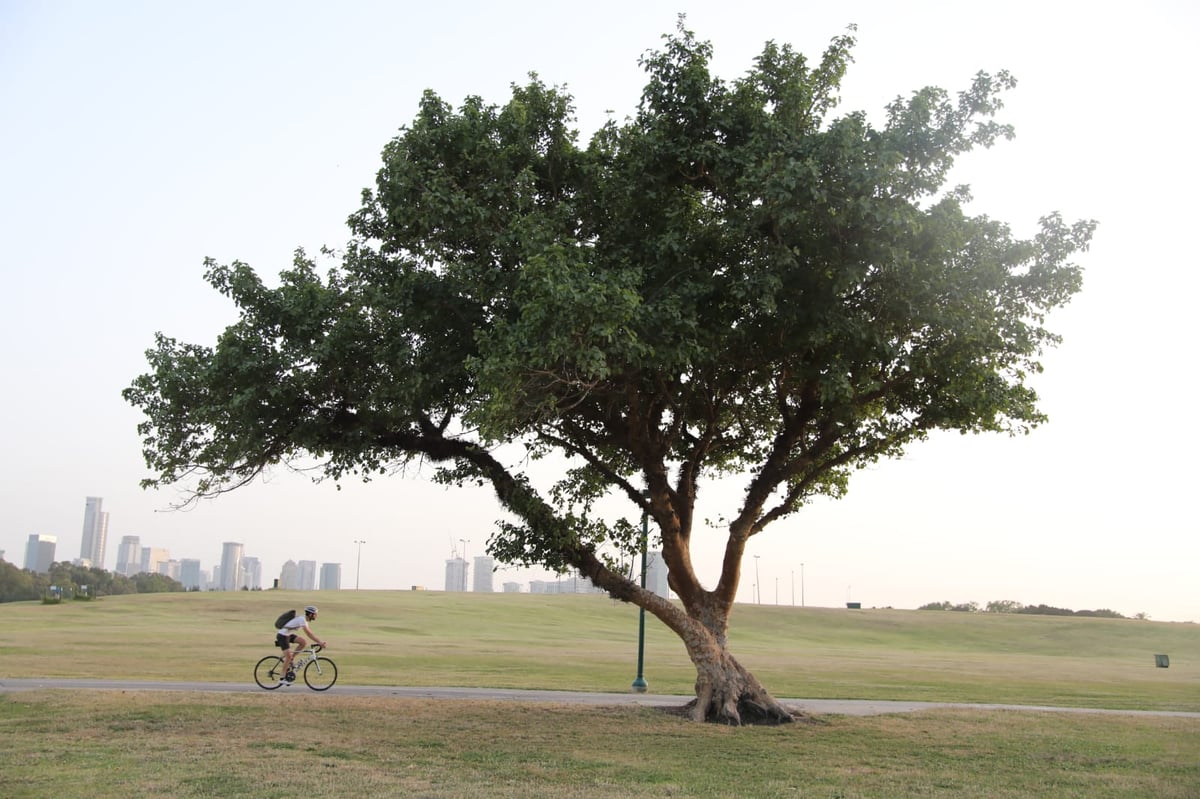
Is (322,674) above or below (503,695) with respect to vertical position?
above

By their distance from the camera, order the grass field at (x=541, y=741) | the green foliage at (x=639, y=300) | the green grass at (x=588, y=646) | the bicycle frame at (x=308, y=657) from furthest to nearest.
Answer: the green grass at (x=588, y=646)
the bicycle frame at (x=308, y=657)
the green foliage at (x=639, y=300)
the grass field at (x=541, y=741)

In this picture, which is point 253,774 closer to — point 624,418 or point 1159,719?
point 624,418

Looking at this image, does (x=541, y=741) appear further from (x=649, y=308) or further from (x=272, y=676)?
(x=272, y=676)

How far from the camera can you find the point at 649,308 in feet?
48.2

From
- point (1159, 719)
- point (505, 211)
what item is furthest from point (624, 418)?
point (1159, 719)

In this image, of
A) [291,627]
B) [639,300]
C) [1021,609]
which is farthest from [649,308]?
[1021,609]

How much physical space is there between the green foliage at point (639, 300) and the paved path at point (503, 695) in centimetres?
574

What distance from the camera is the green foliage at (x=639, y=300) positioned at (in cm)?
1493

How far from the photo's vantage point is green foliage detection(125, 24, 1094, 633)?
588 inches

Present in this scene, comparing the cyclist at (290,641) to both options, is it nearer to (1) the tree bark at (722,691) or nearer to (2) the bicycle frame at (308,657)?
(2) the bicycle frame at (308,657)

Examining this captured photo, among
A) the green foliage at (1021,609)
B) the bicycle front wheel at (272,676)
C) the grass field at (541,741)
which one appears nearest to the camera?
the grass field at (541,741)

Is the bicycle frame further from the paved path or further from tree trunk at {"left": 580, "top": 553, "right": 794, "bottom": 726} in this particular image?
tree trunk at {"left": 580, "top": 553, "right": 794, "bottom": 726}

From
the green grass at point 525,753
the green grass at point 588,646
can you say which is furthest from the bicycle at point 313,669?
the green grass at point 588,646

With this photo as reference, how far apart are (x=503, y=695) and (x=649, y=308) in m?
12.8
